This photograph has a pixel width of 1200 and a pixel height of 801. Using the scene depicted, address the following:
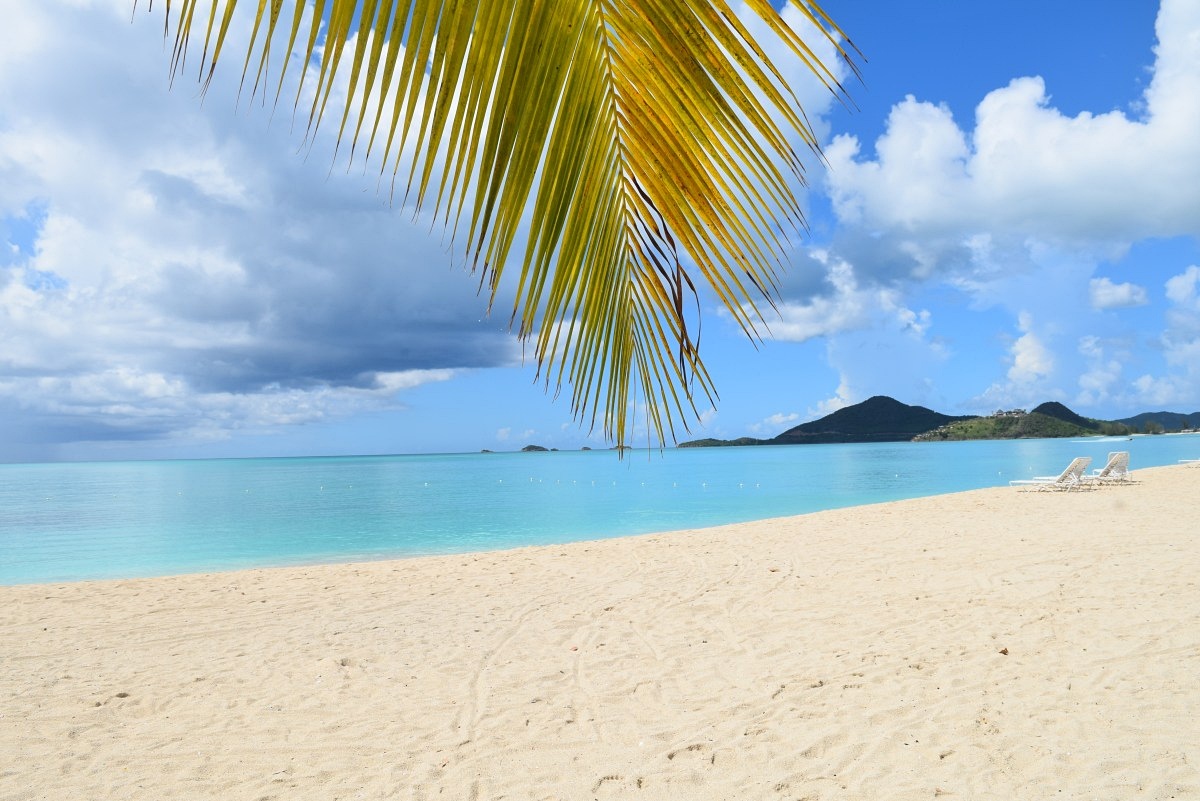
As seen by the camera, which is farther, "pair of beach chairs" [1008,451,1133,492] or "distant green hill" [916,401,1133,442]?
"distant green hill" [916,401,1133,442]

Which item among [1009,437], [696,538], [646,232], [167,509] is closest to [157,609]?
[696,538]

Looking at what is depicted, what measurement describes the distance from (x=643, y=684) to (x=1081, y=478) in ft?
57.8

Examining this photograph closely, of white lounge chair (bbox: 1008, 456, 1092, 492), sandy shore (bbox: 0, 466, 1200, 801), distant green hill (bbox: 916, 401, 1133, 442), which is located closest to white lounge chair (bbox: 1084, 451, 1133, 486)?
white lounge chair (bbox: 1008, 456, 1092, 492)

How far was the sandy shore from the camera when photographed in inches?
148

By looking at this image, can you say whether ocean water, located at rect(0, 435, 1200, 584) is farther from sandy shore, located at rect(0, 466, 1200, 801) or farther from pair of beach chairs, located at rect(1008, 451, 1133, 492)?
pair of beach chairs, located at rect(1008, 451, 1133, 492)

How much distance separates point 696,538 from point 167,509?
27982 millimetres

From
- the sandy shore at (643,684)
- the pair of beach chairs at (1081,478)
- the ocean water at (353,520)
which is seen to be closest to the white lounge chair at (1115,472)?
the pair of beach chairs at (1081,478)

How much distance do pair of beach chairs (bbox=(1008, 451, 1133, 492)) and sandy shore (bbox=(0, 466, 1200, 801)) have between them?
29.6 ft

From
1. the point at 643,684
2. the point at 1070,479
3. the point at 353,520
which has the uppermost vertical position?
the point at 1070,479

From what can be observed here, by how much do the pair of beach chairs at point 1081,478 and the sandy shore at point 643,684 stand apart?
901 centimetres

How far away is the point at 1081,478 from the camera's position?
18188 mm

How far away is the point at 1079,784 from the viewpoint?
340 cm

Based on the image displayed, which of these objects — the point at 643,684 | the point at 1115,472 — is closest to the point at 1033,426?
the point at 1115,472

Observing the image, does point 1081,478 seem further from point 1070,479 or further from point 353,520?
point 353,520
